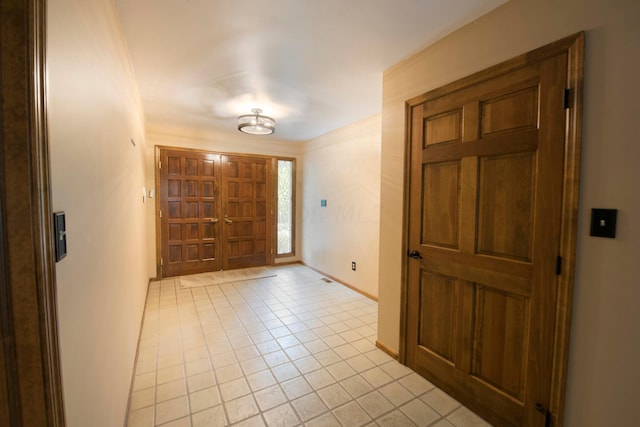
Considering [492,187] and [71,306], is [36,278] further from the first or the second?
[492,187]

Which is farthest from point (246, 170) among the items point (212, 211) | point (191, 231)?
point (191, 231)

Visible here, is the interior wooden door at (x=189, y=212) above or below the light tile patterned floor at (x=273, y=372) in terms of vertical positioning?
above

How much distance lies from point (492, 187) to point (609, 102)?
1.97ft

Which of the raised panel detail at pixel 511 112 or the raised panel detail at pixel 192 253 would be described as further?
the raised panel detail at pixel 192 253

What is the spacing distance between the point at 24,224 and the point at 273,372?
197 centimetres

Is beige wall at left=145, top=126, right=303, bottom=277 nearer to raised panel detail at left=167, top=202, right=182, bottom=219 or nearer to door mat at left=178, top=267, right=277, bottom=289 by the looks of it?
raised panel detail at left=167, top=202, right=182, bottom=219

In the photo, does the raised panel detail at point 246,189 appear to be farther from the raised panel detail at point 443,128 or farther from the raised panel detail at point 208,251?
the raised panel detail at point 443,128

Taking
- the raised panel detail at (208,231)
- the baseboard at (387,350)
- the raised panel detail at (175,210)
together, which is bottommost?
the baseboard at (387,350)

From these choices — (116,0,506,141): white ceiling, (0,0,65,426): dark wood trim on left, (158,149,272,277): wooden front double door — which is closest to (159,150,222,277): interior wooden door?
(158,149,272,277): wooden front double door

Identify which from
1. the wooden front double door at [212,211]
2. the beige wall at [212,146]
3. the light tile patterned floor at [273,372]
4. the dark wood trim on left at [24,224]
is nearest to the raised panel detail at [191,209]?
the wooden front double door at [212,211]

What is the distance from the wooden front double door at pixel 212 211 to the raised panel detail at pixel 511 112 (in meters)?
4.06

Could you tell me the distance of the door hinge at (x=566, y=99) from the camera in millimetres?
1290

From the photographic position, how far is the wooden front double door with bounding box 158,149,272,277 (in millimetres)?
4406

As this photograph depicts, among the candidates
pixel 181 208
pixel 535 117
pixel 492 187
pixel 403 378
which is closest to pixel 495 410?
pixel 403 378
